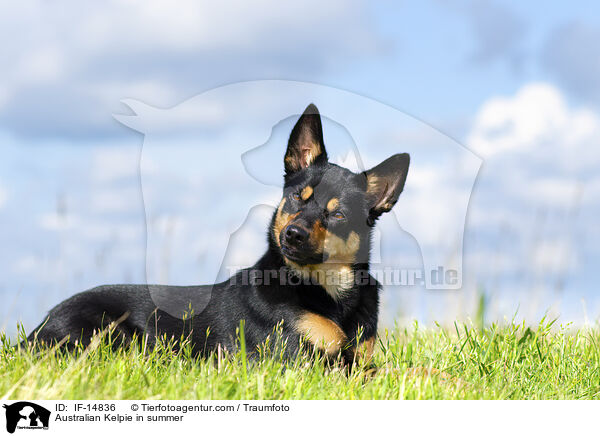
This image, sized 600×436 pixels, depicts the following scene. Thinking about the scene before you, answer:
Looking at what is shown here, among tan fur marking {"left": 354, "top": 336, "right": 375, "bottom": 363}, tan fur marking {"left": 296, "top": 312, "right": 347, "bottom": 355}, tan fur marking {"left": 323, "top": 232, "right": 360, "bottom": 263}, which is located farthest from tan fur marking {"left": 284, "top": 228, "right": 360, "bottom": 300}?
tan fur marking {"left": 354, "top": 336, "right": 375, "bottom": 363}

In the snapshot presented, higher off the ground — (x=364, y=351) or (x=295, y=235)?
(x=295, y=235)

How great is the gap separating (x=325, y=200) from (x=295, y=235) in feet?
1.48

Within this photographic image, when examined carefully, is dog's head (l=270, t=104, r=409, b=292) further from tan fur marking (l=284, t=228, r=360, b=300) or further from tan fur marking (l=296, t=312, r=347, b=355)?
tan fur marking (l=296, t=312, r=347, b=355)

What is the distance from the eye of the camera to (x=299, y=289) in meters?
5.08

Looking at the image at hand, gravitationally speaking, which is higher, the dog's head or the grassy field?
the dog's head

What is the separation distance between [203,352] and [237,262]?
1.34m

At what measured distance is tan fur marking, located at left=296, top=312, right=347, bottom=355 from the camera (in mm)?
4801

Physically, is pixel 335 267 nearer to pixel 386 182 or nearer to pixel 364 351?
pixel 364 351

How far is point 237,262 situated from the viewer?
4.38 meters

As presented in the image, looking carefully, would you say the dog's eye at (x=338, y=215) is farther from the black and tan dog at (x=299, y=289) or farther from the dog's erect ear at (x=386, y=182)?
the dog's erect ear at (x=386, y=182)

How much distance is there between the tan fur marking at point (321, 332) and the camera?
480cm
